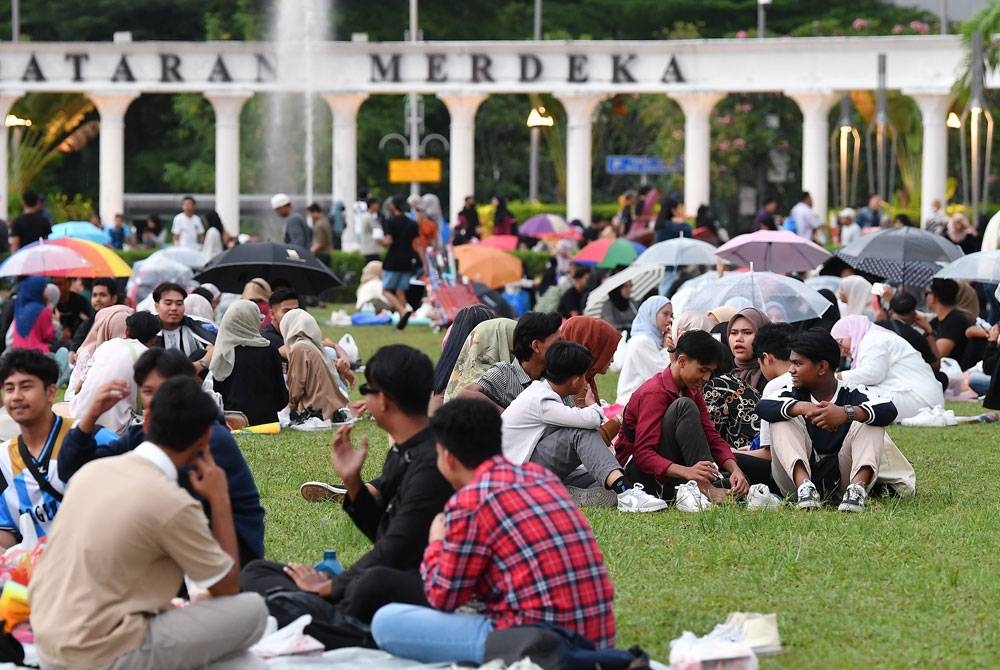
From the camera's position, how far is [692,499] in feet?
32.5

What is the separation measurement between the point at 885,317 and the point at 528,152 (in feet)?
118

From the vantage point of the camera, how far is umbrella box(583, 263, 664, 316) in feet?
58.7

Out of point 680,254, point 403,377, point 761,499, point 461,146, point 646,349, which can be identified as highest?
point 461,146

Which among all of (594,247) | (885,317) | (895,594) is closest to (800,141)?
(594,247)

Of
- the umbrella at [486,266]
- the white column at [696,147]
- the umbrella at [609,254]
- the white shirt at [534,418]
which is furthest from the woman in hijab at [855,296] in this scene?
the white column at [696,147]

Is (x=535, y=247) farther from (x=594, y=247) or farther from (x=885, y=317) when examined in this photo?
(x=885, y=317)

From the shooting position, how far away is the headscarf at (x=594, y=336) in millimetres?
10812

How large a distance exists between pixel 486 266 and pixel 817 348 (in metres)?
13.4

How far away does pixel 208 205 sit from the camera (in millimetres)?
43156

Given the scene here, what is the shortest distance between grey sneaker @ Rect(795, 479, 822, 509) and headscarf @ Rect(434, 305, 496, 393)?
2.48 meters

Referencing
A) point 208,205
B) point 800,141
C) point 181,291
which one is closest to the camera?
point 181,291

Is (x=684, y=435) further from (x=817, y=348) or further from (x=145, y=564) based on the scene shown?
(x=145, y=564)

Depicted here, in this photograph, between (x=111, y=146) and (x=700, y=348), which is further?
(x=111, y=146)

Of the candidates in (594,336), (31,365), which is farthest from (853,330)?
(31,365)
